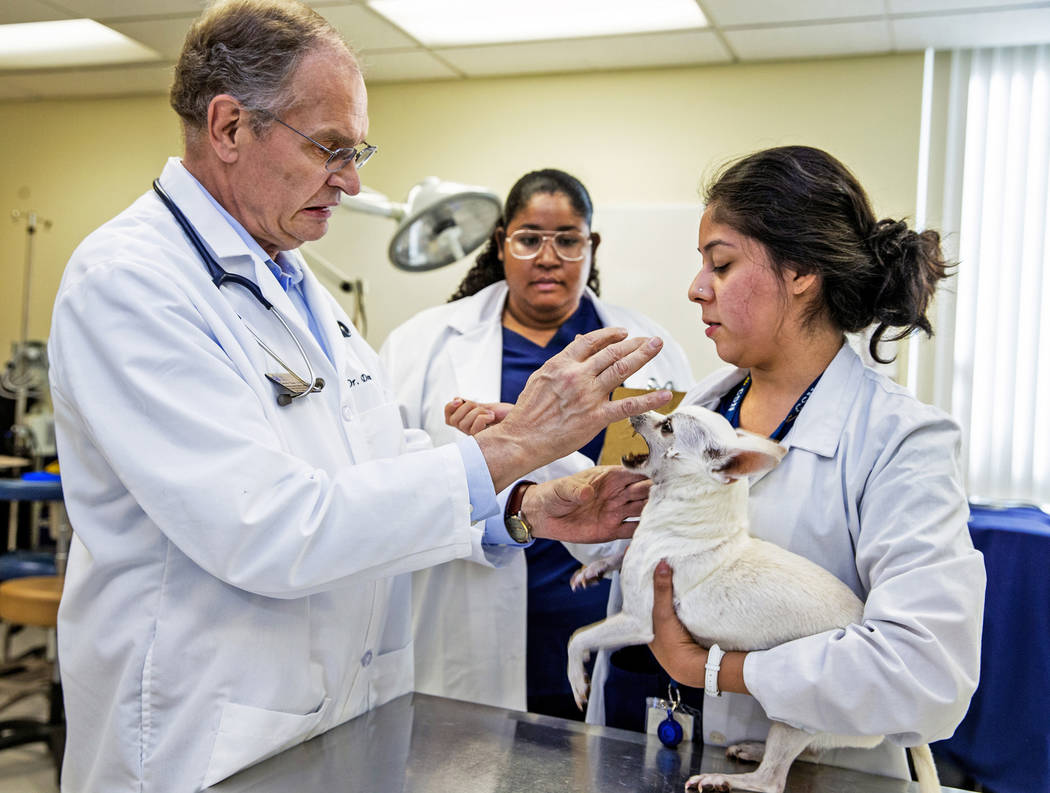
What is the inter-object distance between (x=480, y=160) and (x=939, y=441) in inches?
161

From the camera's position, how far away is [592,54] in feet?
14.8

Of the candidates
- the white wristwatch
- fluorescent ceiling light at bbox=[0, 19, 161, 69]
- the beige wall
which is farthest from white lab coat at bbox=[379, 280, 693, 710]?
fluorescent ceiling light at bbox=[0, 19, 161, 69]

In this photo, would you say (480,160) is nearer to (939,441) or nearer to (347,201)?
(347,201)

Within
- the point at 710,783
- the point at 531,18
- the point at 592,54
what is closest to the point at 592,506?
the point at 710,783

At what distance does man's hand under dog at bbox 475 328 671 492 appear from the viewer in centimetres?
121

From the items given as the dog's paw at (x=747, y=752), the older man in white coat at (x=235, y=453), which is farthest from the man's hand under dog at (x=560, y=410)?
the dog's paw at (x=747, y=752)

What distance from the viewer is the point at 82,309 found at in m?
1.12

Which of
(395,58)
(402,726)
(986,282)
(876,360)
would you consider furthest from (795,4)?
(402,726)

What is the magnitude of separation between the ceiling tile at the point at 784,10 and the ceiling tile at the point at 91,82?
2.95 m

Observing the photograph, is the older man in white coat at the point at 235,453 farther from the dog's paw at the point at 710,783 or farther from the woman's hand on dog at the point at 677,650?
the dog's paw at the point at 710,783

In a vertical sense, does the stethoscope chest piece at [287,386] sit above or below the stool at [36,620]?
above

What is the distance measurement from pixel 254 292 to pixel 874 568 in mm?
921

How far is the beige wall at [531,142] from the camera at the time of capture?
14.4 ft

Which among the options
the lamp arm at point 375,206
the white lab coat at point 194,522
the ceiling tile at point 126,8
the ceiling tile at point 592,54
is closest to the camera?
the white lab coat at point 194,522
